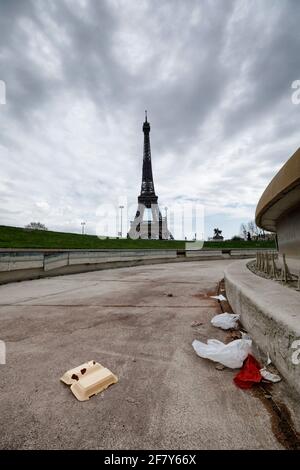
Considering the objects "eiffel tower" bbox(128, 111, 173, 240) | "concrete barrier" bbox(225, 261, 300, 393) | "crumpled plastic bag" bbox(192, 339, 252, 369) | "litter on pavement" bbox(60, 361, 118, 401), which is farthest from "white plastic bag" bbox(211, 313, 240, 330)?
"eiffel tower" bbox(128, 111, 173, 240)

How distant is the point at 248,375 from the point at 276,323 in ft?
1.72

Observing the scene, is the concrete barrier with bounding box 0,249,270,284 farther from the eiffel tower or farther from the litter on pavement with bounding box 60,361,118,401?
the eiffel tower

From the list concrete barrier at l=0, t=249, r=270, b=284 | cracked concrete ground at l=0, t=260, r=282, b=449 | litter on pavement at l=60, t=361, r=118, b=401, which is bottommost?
cracked concrete ground at l=0, t=260, r=282, b=449

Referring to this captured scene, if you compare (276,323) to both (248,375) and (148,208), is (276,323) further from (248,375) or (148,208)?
(148,208)

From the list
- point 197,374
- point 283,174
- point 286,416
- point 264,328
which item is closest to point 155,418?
point 197,374

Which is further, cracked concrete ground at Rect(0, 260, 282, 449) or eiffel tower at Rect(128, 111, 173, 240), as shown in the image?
eiffel tower at Rect(128, 111, 173, 240)

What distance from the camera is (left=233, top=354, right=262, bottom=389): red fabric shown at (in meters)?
1.92

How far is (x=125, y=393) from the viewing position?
180cm

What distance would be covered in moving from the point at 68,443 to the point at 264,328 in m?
1.97

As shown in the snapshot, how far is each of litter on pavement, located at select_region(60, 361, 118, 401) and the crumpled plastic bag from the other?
3.14 ft

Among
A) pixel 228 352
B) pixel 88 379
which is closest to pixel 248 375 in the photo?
pixel 228 352

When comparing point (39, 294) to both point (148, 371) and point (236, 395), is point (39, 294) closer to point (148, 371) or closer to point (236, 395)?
point (148, 371)

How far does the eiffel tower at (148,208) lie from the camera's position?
191 feet
